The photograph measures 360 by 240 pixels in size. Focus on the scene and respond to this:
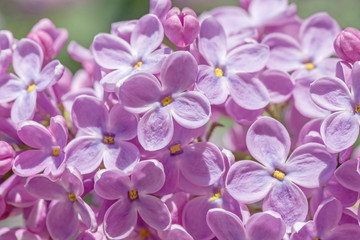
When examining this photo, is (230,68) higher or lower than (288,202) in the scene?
higher

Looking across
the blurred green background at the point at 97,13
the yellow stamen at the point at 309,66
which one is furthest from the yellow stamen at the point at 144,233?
the blurred green background at the point at 97,13

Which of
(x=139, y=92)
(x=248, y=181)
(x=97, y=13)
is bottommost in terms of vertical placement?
(x=97, y=13)

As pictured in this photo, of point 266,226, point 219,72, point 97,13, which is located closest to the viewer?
point 266,226

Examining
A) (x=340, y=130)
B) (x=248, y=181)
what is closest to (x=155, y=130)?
(x=248, y=181)

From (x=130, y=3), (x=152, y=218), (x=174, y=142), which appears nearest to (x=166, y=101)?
(x=174, y=142)

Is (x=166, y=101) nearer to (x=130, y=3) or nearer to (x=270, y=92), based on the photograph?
(x=270, y=92)

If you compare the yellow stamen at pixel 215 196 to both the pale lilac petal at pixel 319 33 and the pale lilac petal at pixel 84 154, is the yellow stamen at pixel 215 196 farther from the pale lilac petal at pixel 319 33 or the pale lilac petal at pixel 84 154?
the pale lilac petal at pixel 319 33

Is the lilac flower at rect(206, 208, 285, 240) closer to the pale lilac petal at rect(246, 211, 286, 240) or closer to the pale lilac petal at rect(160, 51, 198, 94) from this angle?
the pale lilac petal at rect(246, 211, 286, 240)

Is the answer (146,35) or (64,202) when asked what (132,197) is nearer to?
(64,202)
